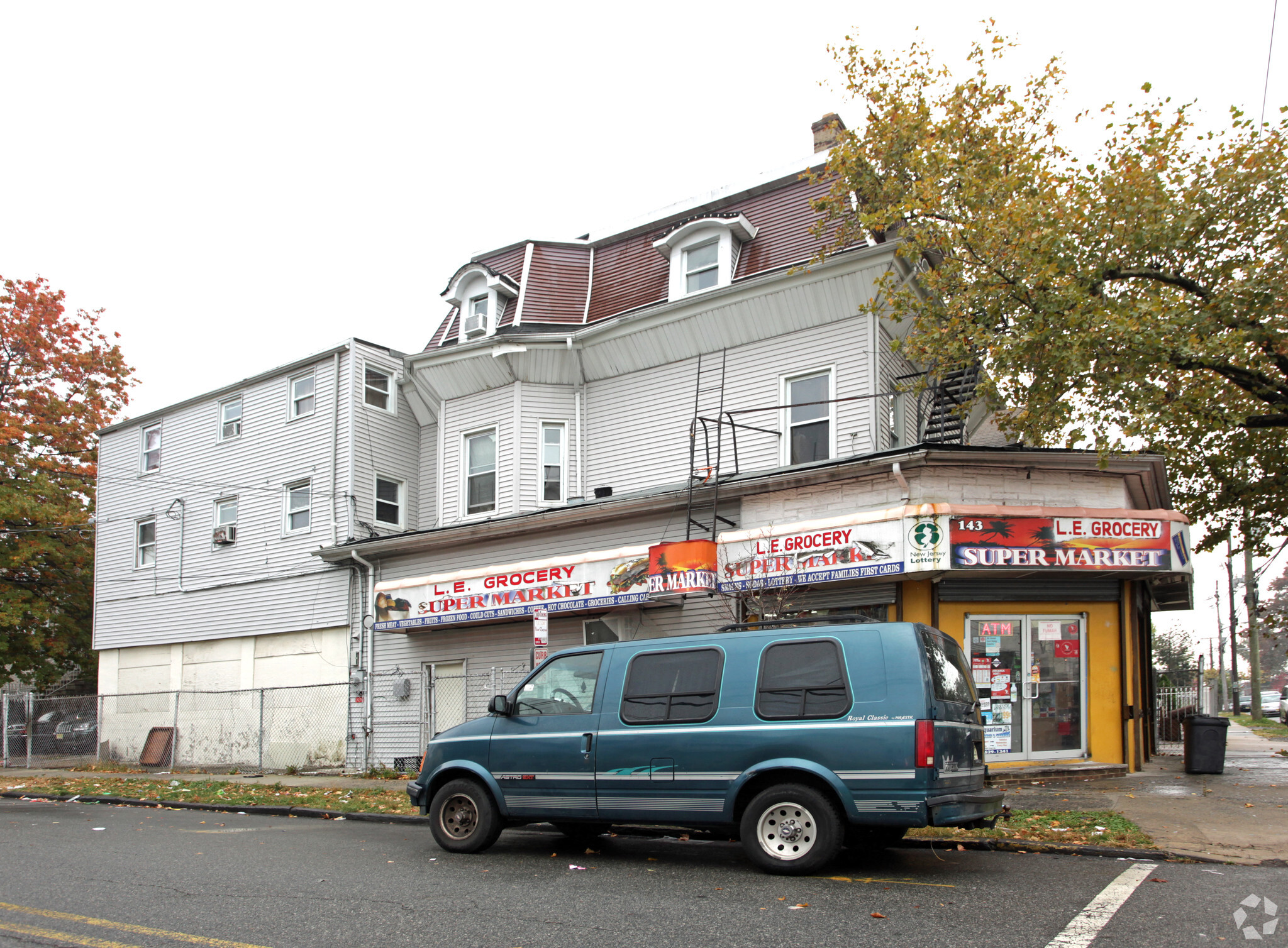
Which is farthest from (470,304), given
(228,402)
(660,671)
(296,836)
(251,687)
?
(660,671)

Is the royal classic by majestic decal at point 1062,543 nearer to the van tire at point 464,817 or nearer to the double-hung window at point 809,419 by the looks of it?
the double-hung window at point 809,419

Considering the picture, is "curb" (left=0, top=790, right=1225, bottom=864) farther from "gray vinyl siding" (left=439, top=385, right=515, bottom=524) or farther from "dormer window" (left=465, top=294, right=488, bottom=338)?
"dormer window" (left=465, top=294, right=488, bottom=338)

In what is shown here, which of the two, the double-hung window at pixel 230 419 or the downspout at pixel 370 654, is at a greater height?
the double-hung window at pixel 230 419

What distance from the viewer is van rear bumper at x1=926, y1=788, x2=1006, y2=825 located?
748 centimetres

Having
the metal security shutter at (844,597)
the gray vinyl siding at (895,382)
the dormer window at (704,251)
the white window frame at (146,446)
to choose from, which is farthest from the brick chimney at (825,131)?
the white window frame at (146,446)

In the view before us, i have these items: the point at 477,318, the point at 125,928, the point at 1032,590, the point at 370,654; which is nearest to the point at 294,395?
the point at 477,318

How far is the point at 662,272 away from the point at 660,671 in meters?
12.0

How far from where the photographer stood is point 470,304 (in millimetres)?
21047

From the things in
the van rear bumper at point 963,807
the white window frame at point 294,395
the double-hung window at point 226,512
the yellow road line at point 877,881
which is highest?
the white window frame at point 294,395

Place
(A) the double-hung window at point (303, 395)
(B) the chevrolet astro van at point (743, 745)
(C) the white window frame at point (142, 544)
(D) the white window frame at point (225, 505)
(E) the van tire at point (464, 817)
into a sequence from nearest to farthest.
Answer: (B) the chevrolet astro van at point (743, 745) → (E) the van tire at point (464, 817) → (A) the double-hung window at point (303, 395) → (D) the white window frame at point (225, 505) → (C) the white window frame at point (142, 544)

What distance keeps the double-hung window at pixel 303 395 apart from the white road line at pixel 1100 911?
18849mm

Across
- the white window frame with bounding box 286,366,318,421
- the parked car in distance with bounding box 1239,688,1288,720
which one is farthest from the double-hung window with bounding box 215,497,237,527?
the parked car in distance with bounding box 1239,688,1288,720

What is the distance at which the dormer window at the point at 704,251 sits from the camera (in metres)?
18.3

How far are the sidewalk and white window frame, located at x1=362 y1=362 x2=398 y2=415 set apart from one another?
1514cm
